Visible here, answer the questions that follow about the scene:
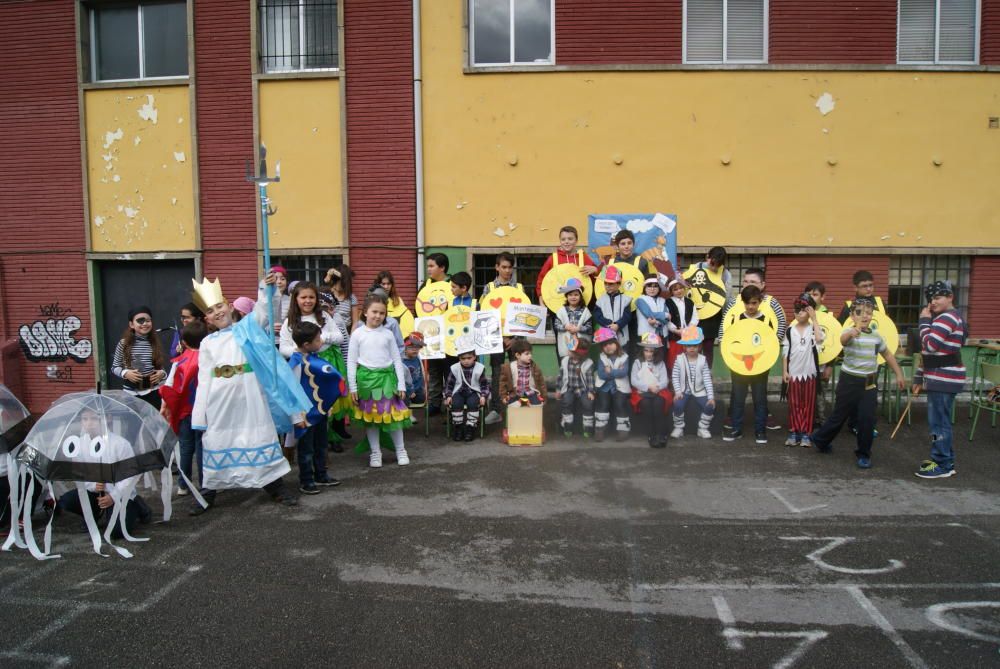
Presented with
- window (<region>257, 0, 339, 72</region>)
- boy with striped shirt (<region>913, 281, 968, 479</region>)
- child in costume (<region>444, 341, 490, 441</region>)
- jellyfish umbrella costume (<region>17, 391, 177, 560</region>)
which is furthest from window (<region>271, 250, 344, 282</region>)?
boy with striped shirt (<region>913, 281, 968, 479</region>)

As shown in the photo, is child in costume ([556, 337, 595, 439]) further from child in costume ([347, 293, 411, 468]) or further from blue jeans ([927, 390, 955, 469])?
blue jeans ([927, 390, 955, 469])

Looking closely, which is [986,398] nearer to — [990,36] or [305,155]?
[990,36]

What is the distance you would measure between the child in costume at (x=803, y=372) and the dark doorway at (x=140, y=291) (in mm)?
9390

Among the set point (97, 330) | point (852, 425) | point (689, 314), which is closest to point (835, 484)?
point (852, 425)

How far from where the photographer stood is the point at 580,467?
7.56 meters

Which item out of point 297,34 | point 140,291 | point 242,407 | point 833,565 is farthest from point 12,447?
point 297,34

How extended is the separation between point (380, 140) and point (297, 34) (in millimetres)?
2251

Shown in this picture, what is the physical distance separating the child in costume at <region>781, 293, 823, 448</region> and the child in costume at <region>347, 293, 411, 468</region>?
4.34m

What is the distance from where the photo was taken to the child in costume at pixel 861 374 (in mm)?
7340

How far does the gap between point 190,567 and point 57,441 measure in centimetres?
138

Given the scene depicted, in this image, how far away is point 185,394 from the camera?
22.3 ft

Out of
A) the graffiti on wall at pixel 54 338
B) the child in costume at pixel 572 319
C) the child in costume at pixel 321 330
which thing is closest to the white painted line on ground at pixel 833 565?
the child in costume at pixel 572 319

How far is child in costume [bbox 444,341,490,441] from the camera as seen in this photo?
864 centimetres

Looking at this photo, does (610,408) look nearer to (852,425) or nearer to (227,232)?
(852,425)
